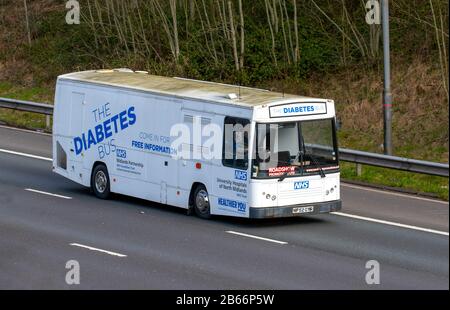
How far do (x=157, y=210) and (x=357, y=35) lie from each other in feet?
42.8

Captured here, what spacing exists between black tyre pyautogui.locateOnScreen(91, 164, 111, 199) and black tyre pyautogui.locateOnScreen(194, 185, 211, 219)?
2954 millimetres

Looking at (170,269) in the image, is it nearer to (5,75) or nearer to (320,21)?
(320,21)

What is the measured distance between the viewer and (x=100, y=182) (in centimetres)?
2616

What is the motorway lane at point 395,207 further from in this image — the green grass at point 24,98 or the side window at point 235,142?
the green grass at point 24,98

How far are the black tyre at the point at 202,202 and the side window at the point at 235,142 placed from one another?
35.5 inches

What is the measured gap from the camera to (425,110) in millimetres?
31219

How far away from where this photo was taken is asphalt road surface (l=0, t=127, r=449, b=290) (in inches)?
705

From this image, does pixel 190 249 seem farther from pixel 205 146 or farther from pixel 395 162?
pixel 395 162

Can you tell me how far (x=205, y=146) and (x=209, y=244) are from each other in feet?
9.44

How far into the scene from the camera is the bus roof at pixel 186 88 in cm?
2283

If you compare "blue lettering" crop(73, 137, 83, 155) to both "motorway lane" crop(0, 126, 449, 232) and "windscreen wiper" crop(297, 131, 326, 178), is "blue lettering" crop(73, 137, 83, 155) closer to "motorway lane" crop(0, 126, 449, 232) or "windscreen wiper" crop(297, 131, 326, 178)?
"motorway lane" crop(0, 126, 449, 232)

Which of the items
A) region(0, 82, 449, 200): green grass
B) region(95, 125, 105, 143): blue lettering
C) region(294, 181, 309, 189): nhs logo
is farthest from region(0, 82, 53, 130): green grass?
region(294, 181, 309, 189): nhs logo

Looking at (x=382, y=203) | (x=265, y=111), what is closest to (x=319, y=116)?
(x=265, y=111)

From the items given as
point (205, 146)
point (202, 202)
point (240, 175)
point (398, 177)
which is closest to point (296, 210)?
point (240, 175)
